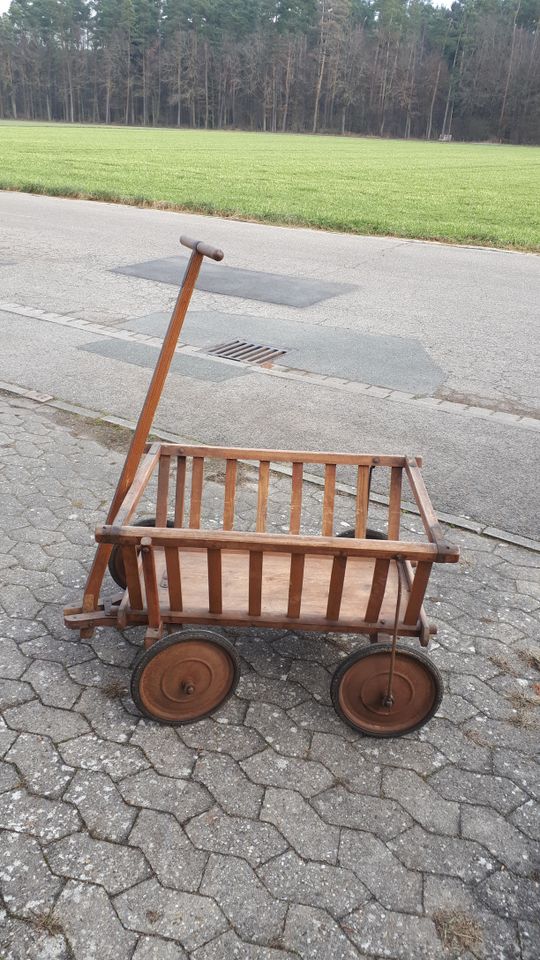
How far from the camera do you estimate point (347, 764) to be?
10.3 feet

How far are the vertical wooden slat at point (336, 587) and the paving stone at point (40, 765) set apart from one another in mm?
1268

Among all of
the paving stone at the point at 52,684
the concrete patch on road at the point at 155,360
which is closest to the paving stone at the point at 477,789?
the paving stone at the point at 52,684

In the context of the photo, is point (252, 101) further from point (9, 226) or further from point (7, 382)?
point (7, 382)

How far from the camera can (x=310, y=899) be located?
254 centimetres

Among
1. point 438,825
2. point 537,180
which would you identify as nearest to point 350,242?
point 438,825

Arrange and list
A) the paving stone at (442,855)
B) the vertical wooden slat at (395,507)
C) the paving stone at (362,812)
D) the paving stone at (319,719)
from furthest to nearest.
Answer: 1. the vertical wooden slat at (395,507)
2. the paving stone at (319,719)
3. the paving stone at (362,812)
4. the paving stone at (442,855)

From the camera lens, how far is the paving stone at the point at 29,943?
92.0 inches

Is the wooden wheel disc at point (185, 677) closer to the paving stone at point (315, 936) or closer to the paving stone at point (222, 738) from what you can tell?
the paving stone at point (222, 738)

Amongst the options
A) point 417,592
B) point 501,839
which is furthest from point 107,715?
point 501,839

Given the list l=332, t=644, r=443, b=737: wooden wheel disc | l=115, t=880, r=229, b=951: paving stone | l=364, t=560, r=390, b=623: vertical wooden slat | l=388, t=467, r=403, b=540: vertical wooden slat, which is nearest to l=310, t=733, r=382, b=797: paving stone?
l=332, t=644, r=443, b=737: wooden wheel disc

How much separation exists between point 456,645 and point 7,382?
5478 millimetres

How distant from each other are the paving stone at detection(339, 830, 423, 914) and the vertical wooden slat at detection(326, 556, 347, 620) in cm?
89

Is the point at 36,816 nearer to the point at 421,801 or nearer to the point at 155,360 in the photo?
the point at 421,801

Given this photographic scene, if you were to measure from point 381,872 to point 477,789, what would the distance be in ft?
2.00
